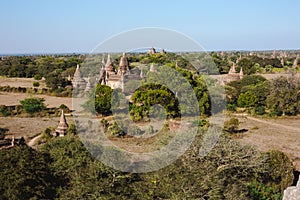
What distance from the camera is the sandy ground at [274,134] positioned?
1644 cm

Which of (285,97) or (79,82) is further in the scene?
(79,82)

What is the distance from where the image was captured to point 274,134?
19.4 m

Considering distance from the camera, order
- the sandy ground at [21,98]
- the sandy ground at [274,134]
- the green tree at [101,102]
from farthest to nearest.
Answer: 1. the sandy ground at [21,98]
2. the green tree at [101,102]
3. the sandy ground at [274,134]

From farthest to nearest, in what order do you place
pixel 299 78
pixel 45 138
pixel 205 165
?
1. pixel 299 78
2. pixel 45 138
3. pixel 205 165

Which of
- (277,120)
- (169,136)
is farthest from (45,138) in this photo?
(277,120)

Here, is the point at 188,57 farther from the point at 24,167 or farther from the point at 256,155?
the point at 24,167

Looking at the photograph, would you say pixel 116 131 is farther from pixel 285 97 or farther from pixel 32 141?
pixel 285 97

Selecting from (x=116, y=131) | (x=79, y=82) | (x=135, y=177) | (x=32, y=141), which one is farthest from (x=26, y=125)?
(x=135, y=177)

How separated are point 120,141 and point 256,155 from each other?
7713 mm

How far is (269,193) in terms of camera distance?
30.1 ft

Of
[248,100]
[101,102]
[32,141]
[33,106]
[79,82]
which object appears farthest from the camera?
[79,82]

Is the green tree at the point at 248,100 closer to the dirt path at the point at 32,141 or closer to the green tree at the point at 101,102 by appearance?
the green tree at the point at 101,102

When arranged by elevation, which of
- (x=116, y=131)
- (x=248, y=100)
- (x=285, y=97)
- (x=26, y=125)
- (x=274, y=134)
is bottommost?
(x=274, y=134)

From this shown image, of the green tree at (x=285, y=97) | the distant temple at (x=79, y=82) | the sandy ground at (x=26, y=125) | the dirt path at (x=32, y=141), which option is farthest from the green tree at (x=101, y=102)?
the green tree at (x=285, y=97)
